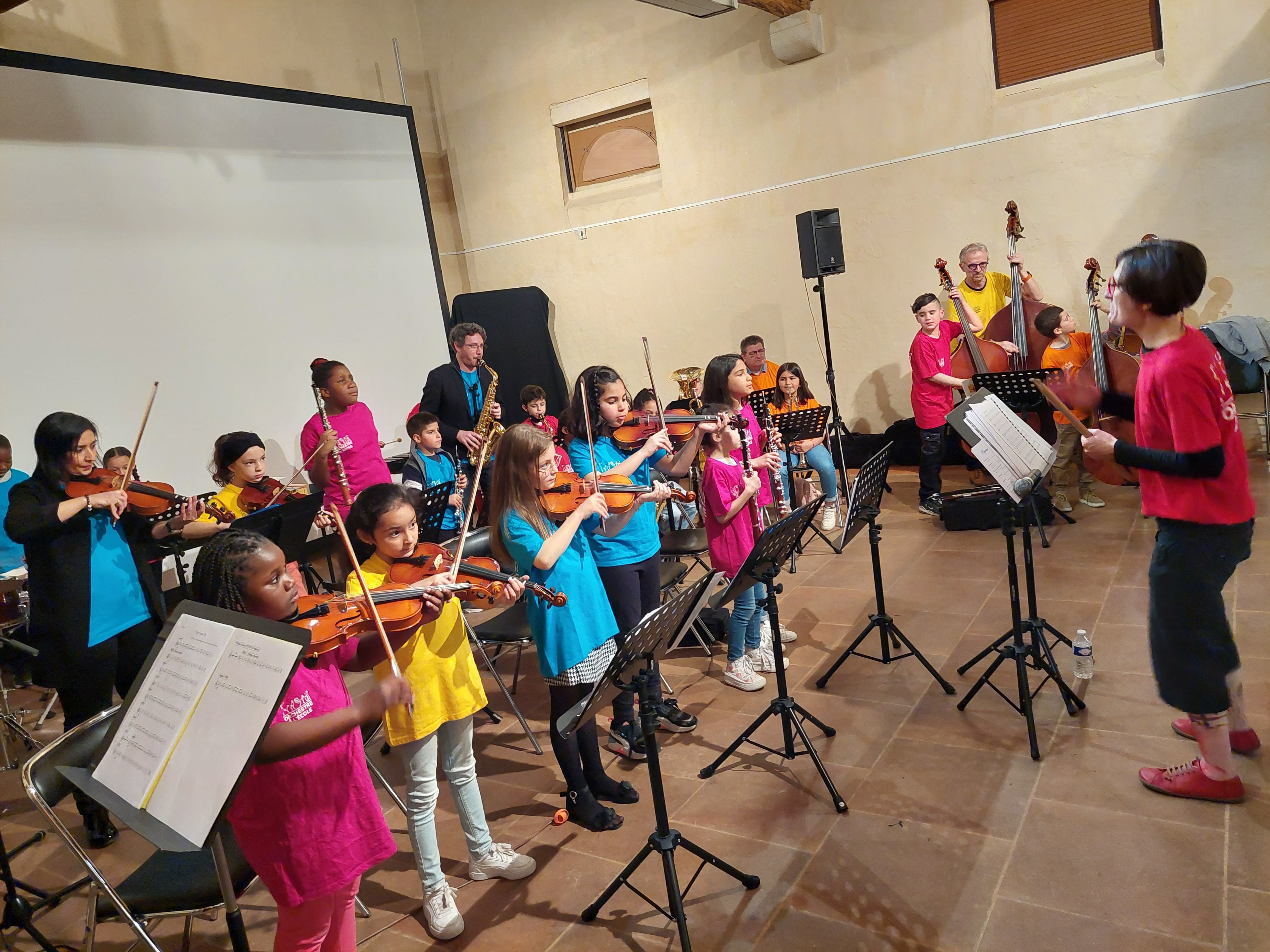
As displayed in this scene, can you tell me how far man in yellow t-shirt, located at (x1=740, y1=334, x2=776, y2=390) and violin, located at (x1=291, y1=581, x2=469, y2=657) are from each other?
4.46 metres

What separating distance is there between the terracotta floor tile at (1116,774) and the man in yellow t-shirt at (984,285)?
401 cm

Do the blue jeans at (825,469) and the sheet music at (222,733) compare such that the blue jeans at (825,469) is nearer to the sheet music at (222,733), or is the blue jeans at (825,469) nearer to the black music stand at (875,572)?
the black music stand at (875,572)

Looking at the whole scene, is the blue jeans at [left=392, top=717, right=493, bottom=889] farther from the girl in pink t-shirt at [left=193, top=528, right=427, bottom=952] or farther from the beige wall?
the beige wall

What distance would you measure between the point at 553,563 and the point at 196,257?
5.43 metres

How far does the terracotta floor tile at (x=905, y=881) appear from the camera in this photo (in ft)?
8.07

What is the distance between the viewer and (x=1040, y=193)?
7.20 m

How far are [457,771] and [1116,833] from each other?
6.72 feet

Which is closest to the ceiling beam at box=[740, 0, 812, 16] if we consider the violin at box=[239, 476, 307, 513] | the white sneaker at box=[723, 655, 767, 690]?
the violin at box=[239, 476, 307, 513]

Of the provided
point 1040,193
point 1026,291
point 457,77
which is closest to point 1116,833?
point 1026,291

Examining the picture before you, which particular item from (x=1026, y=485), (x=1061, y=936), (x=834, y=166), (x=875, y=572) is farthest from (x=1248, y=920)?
(x=834, y=166)

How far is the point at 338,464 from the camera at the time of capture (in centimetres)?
507

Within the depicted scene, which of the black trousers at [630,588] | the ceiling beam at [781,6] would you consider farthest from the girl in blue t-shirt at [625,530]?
the ceiling beam at [781,6]

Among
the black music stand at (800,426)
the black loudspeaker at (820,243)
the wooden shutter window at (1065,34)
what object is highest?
the wooden shutter window at (1065,34)

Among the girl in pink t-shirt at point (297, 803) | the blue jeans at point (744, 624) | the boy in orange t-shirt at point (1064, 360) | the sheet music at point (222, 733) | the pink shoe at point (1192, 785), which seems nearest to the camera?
the sheet music at point (222, 733)
